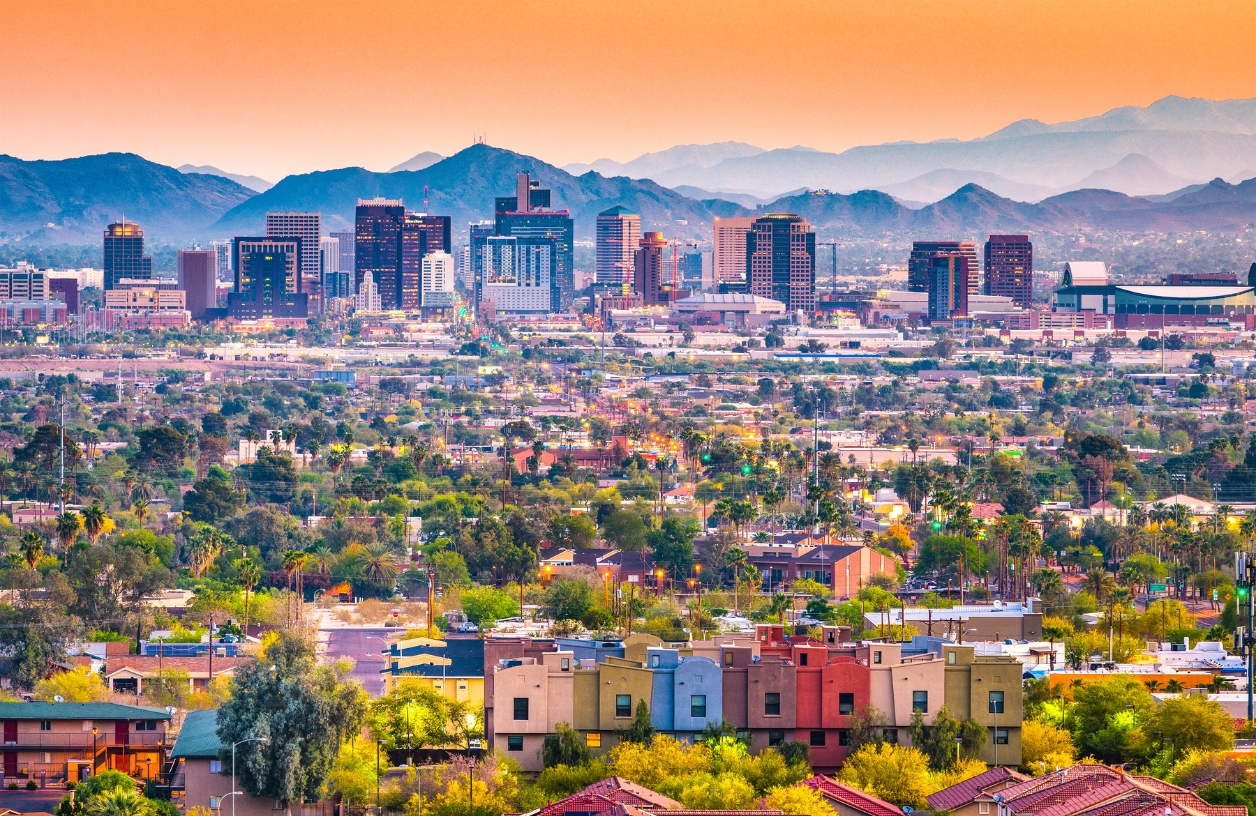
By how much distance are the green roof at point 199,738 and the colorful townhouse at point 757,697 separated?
15.8 ft

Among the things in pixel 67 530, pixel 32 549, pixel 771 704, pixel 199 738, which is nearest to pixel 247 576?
pixel 32 549

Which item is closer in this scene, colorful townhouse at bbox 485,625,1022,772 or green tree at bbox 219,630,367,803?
green tree at bbox 219,630,367,803

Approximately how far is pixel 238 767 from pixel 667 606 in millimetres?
25213

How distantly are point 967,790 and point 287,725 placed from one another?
1158 centimetres

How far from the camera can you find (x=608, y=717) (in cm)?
4022

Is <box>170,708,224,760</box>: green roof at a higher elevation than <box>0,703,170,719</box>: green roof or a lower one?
higher

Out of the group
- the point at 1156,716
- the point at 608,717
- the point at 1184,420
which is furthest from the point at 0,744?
the point at 1184,420

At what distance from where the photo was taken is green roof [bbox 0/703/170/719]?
147 feet

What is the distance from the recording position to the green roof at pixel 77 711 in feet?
147

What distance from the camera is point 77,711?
147ft

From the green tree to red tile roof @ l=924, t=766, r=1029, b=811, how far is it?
10364mm

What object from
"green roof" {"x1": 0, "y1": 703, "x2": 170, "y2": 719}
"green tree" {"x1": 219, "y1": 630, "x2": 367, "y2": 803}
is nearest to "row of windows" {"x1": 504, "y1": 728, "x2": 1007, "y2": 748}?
"green tree" {"x1": 219, "y1": 630, "x2": 367, "y2": 803}

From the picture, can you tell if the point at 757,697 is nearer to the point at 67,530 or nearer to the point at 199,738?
the point at 199,738

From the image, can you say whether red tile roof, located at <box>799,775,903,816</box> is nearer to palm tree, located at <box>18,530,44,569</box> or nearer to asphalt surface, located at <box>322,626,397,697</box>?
asphalt surface, located at <box>322,626,397,697</box>
